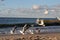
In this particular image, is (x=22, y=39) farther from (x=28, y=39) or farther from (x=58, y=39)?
(x=58, y=39)

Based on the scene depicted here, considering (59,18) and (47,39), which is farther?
(59,18)

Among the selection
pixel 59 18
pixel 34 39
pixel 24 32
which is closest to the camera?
pixel 34 39

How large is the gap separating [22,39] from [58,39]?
317cm

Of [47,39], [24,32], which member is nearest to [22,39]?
[47,39]

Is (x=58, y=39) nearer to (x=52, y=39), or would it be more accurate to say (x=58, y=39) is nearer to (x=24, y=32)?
(x=52, y=39)

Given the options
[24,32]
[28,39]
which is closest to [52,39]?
[28,39]

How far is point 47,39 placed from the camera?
2408 cm

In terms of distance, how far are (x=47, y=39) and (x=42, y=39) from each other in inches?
19.9

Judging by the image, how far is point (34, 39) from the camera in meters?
23.7

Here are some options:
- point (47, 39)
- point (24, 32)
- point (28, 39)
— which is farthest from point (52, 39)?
point (24, 32)

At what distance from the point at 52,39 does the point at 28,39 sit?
6.94 ft

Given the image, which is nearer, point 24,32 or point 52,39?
point 52,39

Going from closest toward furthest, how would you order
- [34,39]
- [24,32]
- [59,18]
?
1. [34,39]
2. [24,32]
3. [59,18]

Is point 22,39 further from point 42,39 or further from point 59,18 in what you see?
point 59,18
